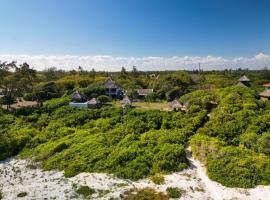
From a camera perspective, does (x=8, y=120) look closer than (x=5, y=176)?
No

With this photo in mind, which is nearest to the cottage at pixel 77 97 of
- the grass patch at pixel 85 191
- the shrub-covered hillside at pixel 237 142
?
the shrub-covered hillside at pixel 237 142

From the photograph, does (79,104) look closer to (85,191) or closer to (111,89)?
(111,89)

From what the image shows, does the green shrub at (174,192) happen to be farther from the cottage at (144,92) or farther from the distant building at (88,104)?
the cottage at (144,92)

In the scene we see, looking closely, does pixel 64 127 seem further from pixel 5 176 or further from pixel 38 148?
pixel 5 176

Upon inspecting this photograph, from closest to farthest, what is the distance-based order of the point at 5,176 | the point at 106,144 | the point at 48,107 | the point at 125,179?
the point at 125,179, the point at 5,176, the point at 106,144, the point at 48,107

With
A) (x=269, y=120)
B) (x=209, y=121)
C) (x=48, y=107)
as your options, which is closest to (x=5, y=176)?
(x=48, y=107)

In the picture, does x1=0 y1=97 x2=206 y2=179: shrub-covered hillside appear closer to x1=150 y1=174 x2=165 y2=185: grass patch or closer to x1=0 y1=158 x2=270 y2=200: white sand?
x1=150 y1=174 x2=165 y2=185: grass patch

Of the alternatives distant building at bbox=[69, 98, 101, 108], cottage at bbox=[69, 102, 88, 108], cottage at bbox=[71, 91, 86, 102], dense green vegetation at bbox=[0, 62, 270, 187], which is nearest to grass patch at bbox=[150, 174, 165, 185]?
dense green vegetation at bbox=[0, 62, 270, 187]
